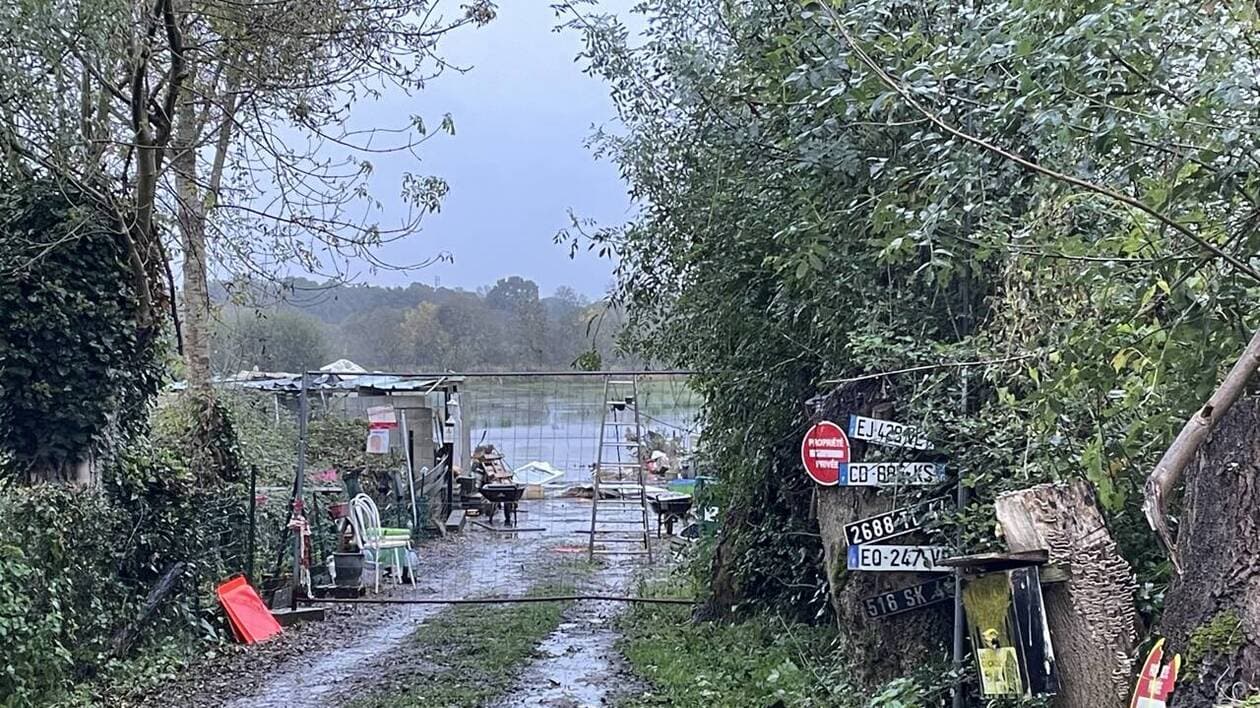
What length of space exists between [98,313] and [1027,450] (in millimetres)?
6119

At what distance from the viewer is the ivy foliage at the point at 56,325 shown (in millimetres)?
7020

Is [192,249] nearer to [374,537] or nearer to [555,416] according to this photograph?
[374,537]

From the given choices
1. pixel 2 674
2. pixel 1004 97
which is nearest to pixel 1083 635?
pixel 1004 97

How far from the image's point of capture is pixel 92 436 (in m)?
7.38

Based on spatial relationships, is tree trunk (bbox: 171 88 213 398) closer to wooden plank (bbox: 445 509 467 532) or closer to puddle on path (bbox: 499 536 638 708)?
puddle on path (bbox: 499 536 638 708)

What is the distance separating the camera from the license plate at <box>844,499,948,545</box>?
4961 millimetres

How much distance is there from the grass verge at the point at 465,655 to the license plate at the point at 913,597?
2876 millimetres

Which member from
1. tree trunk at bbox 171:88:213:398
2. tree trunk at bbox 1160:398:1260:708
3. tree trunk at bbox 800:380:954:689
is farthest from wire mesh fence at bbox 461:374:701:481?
tree trunk at bbox 1160:398:1260:708

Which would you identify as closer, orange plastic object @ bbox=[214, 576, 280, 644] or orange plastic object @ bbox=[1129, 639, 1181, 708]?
orange plastic object @ bbox=[1129, 639, 1181, 708]

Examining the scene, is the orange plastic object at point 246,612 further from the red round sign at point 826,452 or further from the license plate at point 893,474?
the license plate at point 893,474

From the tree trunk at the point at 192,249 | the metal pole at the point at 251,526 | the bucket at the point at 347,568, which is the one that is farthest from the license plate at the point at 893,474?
the bucket at the point at 347,568

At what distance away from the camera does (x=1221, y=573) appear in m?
2.71

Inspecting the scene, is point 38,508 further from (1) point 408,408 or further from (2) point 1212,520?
(1) point 408,408

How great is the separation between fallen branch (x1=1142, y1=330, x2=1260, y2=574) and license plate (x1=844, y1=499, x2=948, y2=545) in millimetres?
2362
